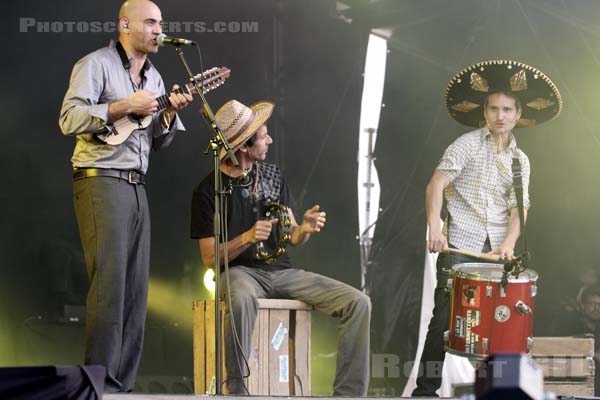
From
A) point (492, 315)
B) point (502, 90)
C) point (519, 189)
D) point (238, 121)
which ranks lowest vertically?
point (492, 315)

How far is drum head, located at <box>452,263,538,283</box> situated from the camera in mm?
5383

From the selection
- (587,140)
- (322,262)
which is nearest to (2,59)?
(322,262)

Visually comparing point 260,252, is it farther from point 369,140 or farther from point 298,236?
point 369,140

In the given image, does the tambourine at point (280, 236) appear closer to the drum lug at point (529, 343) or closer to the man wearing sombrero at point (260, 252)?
the man wearing sombrero at point (260, 252)

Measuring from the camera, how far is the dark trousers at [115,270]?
464cm

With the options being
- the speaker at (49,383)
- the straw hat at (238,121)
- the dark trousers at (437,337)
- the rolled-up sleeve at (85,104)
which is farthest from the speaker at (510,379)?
the dark trousers at (437,337)

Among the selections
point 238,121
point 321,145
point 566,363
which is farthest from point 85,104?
point 566,363

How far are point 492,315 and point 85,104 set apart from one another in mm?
2474

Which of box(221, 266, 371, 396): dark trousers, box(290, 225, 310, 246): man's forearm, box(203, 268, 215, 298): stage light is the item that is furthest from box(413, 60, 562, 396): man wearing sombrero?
box(203, 268, 215, 298): stage light

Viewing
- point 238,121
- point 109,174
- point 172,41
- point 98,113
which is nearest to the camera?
point 172,41

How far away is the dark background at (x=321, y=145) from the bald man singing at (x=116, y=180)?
3.72 ft

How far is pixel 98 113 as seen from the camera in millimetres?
4695

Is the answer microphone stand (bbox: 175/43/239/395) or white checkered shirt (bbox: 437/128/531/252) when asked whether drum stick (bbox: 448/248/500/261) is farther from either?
microphone stand (bbox: 175/43/239/395)

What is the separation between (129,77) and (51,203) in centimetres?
149
